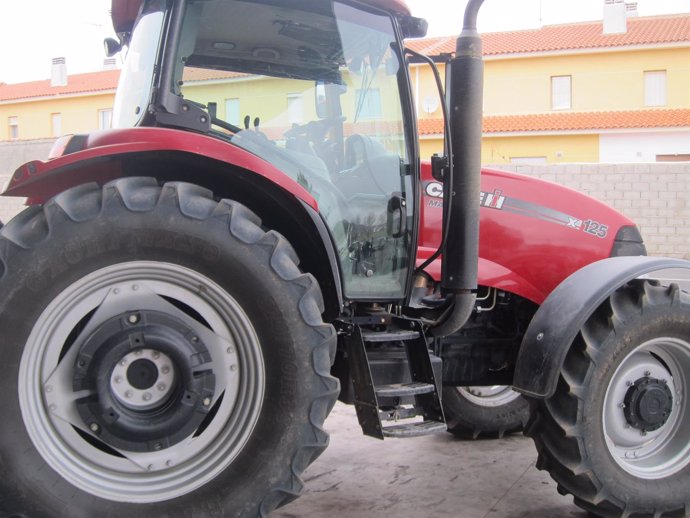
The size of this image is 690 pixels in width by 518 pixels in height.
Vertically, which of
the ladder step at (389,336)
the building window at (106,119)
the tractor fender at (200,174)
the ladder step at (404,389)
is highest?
the building window at (106,119)

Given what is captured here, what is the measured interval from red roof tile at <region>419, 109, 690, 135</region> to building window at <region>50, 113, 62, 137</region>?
21.9 metres

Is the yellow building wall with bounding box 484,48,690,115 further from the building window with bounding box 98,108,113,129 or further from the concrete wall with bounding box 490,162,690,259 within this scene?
the concrete wall with bounding box 490,162,690,259

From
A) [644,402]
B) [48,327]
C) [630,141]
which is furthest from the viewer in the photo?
[630,141]

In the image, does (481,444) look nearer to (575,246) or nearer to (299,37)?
(575,246)

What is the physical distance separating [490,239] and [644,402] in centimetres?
110

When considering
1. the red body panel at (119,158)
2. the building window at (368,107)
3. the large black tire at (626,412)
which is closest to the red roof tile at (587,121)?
the large black tire at (626,412)

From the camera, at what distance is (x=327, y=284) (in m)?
3.32

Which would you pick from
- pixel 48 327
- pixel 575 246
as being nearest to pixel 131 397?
pixel 48 327

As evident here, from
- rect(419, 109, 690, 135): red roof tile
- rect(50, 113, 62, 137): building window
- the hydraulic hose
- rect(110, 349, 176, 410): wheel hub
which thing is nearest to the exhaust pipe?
the hydraulic hose

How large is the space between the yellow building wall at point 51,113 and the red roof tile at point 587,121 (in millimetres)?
18202

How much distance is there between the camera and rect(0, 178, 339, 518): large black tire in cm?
271

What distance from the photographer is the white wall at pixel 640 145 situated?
32062 mm

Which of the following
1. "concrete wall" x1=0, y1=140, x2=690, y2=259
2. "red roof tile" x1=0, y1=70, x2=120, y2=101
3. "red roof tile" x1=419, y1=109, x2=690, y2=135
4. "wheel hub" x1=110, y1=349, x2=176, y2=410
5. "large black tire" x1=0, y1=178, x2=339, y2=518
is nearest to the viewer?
"large black tire" x1=0, y1=178, x2=339, y2=518

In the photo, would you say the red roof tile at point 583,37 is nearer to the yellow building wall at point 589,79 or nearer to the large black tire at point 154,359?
the yellow building wall at point 589,79
